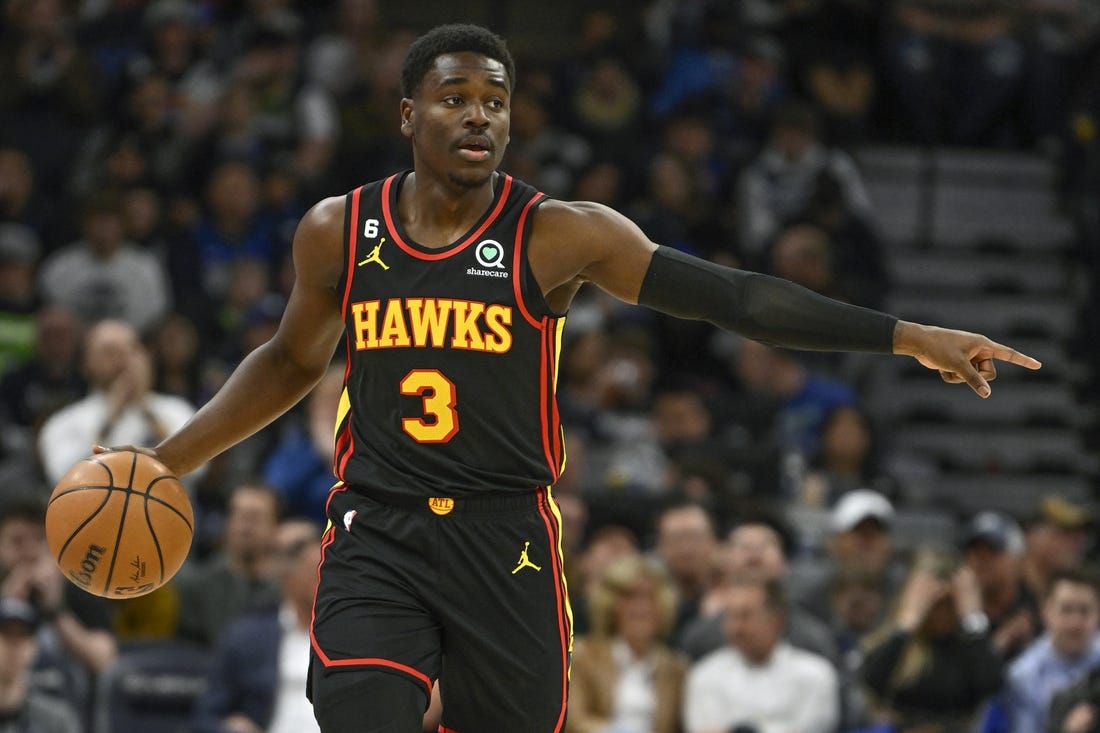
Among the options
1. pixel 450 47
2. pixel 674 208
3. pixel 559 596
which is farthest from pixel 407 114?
pixel 674 208

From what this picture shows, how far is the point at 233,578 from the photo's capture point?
9.41 metres

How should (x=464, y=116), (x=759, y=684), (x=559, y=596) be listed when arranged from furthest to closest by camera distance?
(x=759, y=684), (x=559, y=596), (x=464, y=116)

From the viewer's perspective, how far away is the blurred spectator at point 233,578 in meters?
9.38

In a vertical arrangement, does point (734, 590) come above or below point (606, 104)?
below

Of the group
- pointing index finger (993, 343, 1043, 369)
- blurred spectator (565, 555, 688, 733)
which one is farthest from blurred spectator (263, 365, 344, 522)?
pointing index finger (993, 343, 1043, 369)

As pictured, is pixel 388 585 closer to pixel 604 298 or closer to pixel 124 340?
pixel 124 340

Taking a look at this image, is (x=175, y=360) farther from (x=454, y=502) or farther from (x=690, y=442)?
(x=454, y=502)

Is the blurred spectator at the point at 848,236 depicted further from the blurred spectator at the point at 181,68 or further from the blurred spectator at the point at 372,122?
the blurred spectator at the point at 181,68

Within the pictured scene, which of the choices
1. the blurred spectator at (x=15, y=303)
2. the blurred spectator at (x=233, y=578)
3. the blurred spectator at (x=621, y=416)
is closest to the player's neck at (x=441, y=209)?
the blurred spectator at (x=233, y=578)

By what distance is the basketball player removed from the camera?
463cm

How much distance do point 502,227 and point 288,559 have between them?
4.37 m

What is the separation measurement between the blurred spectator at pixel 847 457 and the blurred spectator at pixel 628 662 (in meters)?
2.82

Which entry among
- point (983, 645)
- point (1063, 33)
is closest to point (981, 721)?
point (983, 645)

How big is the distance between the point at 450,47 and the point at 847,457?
24.7ft
